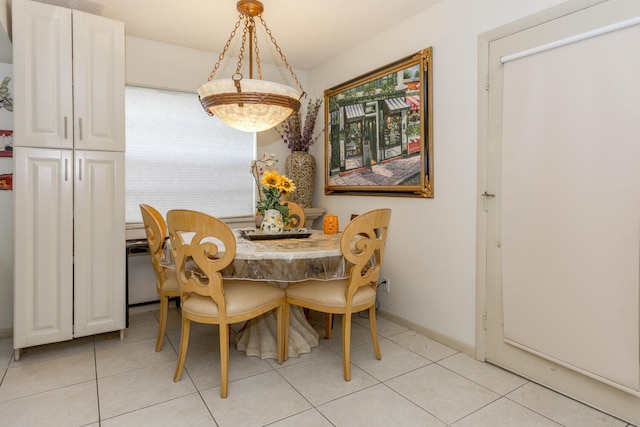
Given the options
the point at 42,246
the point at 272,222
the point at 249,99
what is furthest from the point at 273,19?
the point at 42,246

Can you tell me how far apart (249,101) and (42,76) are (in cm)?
142

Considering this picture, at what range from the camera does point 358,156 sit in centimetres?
337

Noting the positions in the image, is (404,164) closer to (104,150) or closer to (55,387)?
(104,150)

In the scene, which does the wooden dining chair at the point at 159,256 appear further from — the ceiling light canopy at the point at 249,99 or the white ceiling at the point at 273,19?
the white ceiling at the point at 273,19

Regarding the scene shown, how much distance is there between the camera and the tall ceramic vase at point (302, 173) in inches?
150

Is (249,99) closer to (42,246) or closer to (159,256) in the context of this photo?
(159,256)

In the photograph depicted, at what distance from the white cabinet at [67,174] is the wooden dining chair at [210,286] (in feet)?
2.89

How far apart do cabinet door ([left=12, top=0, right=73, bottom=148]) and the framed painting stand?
2196 millimetres

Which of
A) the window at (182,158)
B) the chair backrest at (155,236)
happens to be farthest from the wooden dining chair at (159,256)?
the window at (182,158)

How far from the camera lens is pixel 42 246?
7.85ft

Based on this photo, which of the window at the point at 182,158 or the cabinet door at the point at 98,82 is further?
the window at the point at 182,158

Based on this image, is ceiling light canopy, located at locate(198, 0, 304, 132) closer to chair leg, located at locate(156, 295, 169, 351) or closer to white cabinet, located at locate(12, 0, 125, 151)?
white cabinet, located at locate(12, 0, 125, 151)

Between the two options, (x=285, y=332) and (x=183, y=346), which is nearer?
(x=183, y=346)

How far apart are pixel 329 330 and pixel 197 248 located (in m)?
1.30
